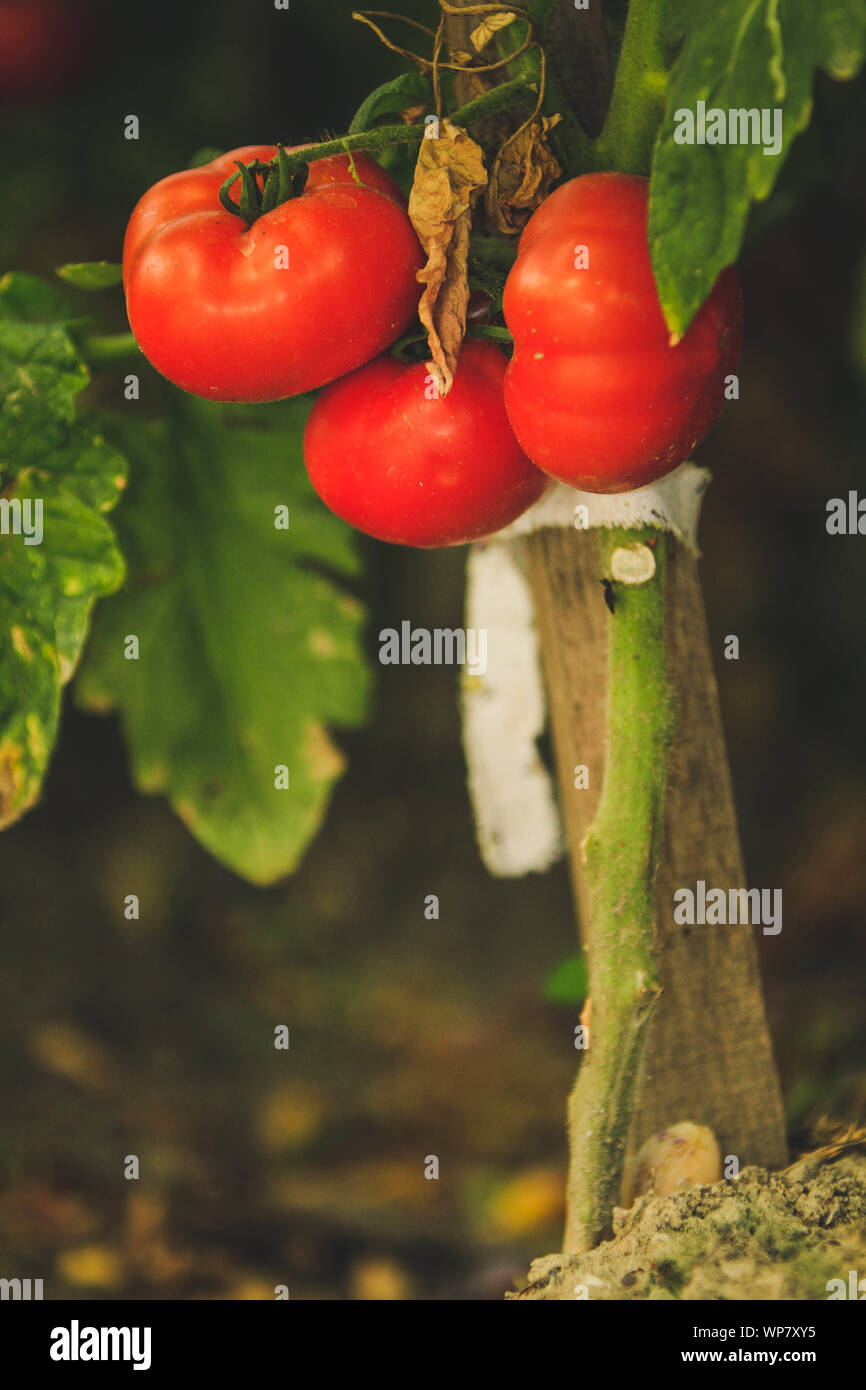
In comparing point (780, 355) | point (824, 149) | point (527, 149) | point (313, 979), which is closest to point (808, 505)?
point (780, 355)

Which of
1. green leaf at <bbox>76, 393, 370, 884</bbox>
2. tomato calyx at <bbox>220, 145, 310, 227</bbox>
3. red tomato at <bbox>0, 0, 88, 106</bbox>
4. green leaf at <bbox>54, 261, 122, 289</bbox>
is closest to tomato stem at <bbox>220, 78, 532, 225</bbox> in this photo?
tomato calyx at <bbox>220, 145, 310, 227</bbox>

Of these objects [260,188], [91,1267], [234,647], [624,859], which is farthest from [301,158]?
[91,1267]

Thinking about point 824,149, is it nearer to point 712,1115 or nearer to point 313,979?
point 712,1115

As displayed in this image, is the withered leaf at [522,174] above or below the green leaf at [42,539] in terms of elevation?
above

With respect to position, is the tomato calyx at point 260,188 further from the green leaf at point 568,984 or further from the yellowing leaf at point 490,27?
the green leaf at point 568,984

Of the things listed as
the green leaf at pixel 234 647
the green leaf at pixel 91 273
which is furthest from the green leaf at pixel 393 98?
the green leaf at pixel 234 647

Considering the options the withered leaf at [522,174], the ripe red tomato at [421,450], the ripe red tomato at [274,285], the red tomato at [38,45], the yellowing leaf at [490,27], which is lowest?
the ripe red tomato at [421,450]

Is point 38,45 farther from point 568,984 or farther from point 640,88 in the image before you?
point 568,984
